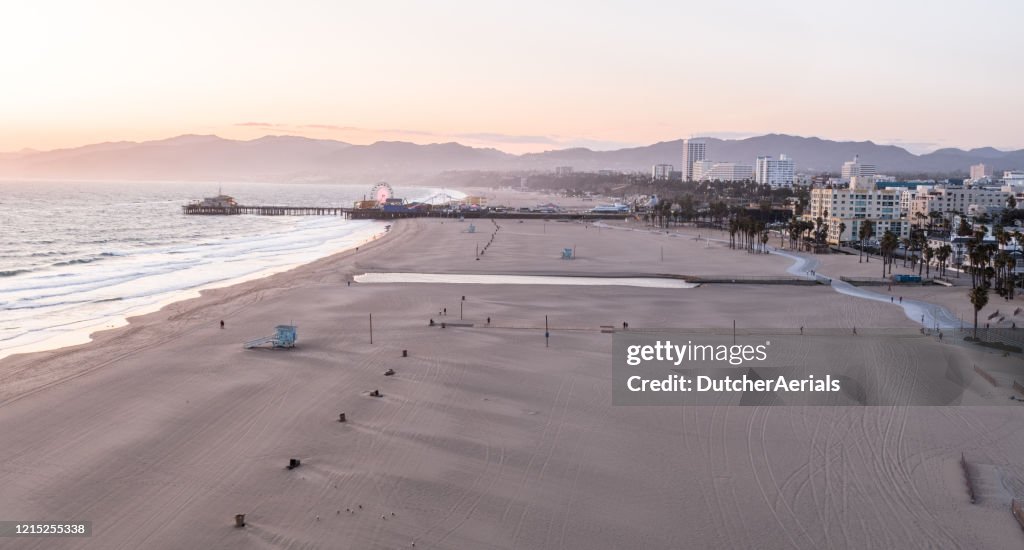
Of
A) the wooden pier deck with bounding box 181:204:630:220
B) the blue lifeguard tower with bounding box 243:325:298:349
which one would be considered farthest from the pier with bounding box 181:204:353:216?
the blue lifeguard tower with bounding box 243:325:298:349

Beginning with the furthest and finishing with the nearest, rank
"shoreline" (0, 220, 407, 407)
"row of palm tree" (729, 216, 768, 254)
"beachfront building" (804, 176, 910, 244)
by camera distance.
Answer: "beachfront building" (804, 176, 910, 244), "row of palm tree" (729, 216, 768, 254), "shoreline" (0, 220, 407, 407)

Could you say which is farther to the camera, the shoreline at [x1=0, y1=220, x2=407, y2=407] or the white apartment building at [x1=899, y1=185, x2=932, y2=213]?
the white apartment building at [x1=899, y1=185, x2=932, y2=213]

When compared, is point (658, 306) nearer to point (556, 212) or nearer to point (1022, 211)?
point (1022, 211)

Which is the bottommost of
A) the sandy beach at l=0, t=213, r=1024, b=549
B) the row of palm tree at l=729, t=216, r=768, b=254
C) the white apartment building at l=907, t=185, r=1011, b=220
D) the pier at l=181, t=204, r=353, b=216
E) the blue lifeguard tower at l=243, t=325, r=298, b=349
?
the sandy beach at l=0, t=213, r=1024, b=549

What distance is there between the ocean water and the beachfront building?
43.6 metres

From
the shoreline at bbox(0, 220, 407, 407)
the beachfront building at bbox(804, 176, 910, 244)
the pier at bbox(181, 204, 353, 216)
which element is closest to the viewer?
the shoreline at bbox(0, 220, 407, 407)

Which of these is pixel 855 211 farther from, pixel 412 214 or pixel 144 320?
pixel 144 320

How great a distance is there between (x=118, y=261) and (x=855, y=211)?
62.7 m

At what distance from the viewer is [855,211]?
72688mm

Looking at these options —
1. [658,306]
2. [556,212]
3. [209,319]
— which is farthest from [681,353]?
[556,212]

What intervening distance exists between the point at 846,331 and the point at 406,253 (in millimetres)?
34834

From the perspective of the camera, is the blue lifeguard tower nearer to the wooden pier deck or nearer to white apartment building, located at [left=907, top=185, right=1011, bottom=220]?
the wooden pier deck

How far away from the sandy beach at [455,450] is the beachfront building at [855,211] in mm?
42457

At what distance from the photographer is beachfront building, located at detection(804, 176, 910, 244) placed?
220 ft
